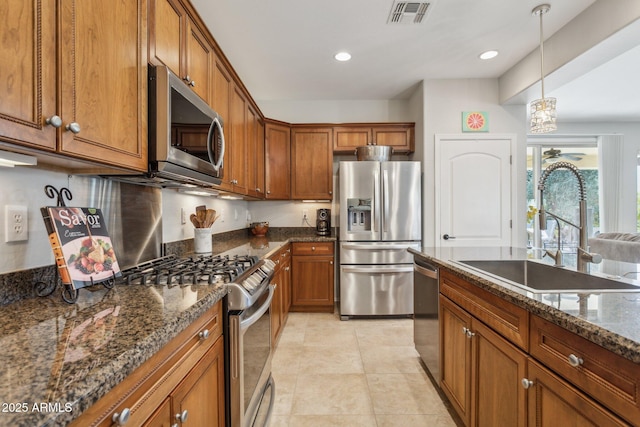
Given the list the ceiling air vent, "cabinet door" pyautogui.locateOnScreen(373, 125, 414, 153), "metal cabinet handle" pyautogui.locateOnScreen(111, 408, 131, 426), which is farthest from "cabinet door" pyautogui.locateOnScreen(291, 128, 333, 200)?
"metal cabinet handle" pyautogui.locateOnScreen(111, 408, 131, 426)

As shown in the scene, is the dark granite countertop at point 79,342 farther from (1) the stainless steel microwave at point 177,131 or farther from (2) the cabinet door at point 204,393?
(1) the stainless steel microwave at point 177,131

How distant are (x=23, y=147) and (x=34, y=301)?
22.1 inches

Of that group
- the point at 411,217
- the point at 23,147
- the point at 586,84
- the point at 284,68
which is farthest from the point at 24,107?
the point at 586,84

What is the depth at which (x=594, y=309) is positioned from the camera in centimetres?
88

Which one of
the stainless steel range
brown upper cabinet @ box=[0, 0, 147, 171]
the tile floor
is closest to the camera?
brown upper cabinet @ box=[0, 0, 147, 171]

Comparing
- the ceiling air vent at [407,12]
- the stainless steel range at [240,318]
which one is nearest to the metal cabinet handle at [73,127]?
the stainless steel range at [240,318]

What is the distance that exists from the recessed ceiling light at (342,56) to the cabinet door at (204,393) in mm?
2635

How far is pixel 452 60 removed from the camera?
9.87 ft

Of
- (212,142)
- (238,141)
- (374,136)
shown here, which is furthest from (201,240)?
(374,136)

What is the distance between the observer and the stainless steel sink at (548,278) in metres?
1.17

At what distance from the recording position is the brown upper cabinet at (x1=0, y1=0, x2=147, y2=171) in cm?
76

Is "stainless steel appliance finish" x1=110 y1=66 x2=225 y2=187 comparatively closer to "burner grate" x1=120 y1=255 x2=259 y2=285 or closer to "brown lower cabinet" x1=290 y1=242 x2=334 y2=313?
"burner grate" x1=120 y1=255 x2=259 y2=285

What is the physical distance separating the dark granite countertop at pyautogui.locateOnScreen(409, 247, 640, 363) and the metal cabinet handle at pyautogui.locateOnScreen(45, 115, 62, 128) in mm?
1489

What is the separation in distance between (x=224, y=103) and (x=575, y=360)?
235 cm
